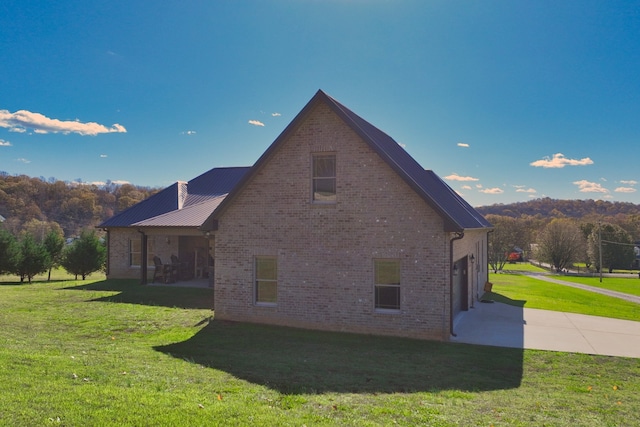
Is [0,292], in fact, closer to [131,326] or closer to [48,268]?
[48,268]

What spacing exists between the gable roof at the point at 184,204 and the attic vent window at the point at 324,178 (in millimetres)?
9727

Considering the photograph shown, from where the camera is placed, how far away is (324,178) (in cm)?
1347

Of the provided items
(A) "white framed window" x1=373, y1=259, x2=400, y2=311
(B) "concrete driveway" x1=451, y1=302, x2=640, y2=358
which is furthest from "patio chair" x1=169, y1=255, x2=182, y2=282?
(B) "concrete driveway" x1=451, y1=302, x2=640, y2=358

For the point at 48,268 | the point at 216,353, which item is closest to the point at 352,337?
the point at 216,353

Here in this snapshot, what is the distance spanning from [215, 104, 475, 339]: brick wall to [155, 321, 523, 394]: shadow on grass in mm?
620

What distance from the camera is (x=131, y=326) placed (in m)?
13.2

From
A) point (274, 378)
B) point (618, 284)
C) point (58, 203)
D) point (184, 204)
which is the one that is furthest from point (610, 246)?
point (58, 203)

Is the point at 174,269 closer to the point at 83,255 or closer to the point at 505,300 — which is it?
the point at 83,255

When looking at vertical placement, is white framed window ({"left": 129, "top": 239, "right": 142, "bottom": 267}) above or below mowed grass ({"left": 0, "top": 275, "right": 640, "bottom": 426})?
above

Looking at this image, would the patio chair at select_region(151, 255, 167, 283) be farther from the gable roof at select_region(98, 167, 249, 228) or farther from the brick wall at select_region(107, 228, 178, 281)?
the gable roof at select_region(98, 167, 249, 228)

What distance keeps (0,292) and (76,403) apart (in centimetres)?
1826

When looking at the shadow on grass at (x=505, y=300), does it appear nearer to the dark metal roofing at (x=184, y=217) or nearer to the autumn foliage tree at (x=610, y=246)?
the dark metal roofing at (x=184, y=217)

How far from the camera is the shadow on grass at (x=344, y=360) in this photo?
802cm

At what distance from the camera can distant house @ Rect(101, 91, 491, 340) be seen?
40.2 feet
